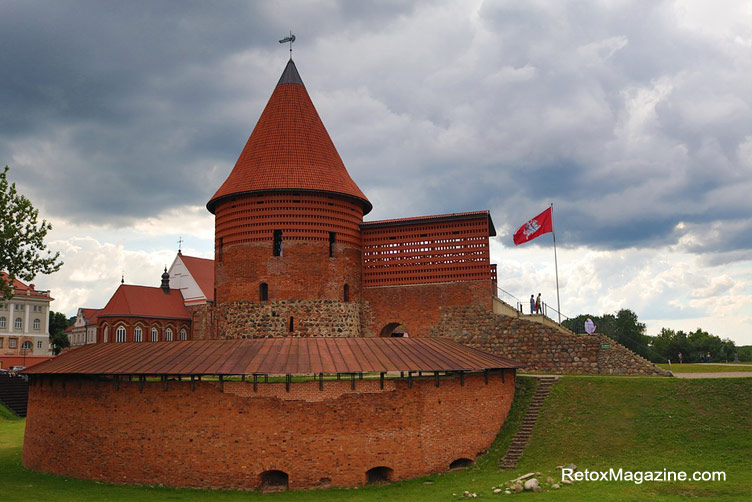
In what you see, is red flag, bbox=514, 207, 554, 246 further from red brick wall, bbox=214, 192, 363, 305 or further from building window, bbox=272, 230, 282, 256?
building window, bbox=272, 230, 282, 256

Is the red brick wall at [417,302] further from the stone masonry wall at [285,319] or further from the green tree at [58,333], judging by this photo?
the green tree at [58,333]

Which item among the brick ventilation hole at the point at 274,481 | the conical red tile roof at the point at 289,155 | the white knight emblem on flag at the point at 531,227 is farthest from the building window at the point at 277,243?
the brick ventilation hole at the point at 274,481

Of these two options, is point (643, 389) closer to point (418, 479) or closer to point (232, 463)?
point (418, 479)

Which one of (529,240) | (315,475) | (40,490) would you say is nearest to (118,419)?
(40,490)

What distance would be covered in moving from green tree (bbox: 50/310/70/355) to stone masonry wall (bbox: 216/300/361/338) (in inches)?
1870

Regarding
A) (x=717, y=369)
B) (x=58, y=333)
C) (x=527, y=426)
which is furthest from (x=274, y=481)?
(x=58, y=333)

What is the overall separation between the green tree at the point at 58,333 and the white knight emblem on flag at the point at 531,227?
53928 millimetres

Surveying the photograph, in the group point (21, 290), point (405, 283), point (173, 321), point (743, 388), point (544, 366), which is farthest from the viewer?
point (21, 290)

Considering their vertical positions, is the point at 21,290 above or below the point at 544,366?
above

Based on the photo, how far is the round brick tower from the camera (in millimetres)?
24203

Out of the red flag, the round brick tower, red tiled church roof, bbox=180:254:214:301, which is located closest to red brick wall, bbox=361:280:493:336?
the round brick tower

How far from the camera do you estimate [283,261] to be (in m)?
24.4

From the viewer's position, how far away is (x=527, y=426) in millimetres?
18172

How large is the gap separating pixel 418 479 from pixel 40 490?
30.4ft
